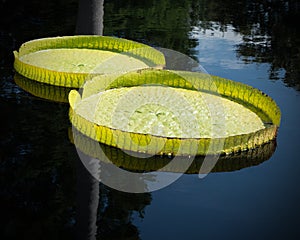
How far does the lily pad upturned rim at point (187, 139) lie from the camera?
5.05 metres

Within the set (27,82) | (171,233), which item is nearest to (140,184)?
(171,233)

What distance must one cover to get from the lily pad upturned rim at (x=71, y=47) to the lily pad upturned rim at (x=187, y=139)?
63 cm

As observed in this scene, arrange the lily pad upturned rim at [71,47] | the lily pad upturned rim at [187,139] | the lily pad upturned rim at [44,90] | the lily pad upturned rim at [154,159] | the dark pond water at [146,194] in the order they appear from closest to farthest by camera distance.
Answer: the dark pond water at [146,194] → the lily pad upturned rim at [154,159] → the lily pad upturned rim at [187,139] → the lily pad upturned rim at [44,90] → the lily pad upturned rim at [71,47]

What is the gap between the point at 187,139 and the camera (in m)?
4.99

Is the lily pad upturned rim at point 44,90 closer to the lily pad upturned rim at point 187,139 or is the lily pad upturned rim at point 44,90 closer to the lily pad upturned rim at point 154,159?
the lily pad upturned rim at point 187,139

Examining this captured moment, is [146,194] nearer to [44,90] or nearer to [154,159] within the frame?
[154,159]

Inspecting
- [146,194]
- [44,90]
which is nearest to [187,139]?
[146,194]

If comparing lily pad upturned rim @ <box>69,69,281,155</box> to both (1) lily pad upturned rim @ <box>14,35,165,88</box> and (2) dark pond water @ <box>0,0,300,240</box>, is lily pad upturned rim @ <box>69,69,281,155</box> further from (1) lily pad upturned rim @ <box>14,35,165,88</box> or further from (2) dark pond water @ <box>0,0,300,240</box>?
(1) lily pad upturned rim @ <box>14,35,165,88</box>

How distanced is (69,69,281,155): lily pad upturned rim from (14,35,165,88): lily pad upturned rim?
63 centimetres

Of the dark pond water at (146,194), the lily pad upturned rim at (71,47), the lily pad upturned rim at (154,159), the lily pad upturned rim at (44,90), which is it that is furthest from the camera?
the lily pad upturned rim at (71,47)

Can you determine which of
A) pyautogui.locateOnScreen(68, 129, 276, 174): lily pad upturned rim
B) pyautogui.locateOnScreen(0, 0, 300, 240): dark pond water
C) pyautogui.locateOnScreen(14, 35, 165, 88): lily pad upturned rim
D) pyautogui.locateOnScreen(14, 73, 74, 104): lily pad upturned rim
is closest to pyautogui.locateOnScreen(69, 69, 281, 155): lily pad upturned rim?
pyautogui.locateOnScreen(68, 129, 276, 174): lily pad upturned rim

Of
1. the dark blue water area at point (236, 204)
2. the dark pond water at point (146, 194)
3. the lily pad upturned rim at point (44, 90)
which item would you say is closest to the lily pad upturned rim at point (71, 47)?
the lily pad upturned rim at point (44, 90)

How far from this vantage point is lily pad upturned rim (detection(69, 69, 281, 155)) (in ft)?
16.6

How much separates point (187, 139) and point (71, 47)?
10.4 feet
